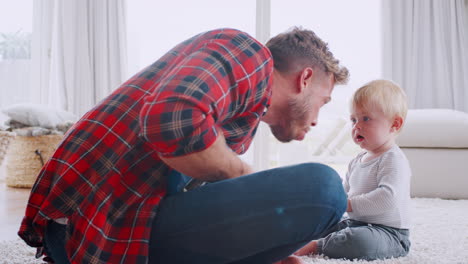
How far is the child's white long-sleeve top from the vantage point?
4.42 feet

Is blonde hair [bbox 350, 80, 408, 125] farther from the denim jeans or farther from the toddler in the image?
the denim jeans

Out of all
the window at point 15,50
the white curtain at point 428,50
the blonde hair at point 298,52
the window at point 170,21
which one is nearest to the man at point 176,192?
the blonde hair at point 298,52

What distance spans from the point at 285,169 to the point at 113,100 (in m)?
0.36

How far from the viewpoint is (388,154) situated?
55.2 inches

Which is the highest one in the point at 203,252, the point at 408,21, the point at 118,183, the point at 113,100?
the point at 408,21

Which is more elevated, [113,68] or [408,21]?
[408,21]

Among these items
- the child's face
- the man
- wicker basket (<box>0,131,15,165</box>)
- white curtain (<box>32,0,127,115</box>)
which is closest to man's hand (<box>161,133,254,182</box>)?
the man

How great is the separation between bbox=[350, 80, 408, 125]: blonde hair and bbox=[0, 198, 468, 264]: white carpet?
44 centimetres

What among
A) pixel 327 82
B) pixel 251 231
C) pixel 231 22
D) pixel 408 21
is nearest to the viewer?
pixel 251 231

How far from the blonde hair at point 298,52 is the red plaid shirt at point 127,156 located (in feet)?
0.44

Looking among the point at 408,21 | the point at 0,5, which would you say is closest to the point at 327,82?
the point at 408,21

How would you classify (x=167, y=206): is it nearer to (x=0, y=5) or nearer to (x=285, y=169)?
(x=285, y=169)

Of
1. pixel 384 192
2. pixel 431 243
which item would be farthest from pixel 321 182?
pixel 431 243

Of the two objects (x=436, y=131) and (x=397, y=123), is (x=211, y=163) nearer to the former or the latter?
(x=397, y=123)
